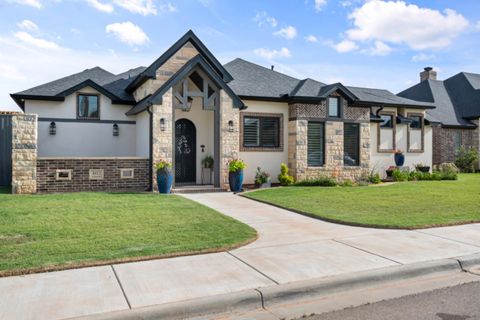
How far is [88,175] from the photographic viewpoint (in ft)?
44.0

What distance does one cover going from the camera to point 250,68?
1964 cm

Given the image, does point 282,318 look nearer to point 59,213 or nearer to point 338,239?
point 338,239

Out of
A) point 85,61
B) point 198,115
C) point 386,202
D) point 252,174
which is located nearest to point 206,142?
point 198,115

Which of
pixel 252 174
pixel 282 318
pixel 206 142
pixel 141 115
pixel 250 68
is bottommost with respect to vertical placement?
pixel 282 318

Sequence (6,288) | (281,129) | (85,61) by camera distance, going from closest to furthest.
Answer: (6,288) → (281,129) → (85,61)

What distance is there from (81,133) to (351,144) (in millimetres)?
11799

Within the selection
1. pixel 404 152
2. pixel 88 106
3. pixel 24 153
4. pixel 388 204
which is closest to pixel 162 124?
pixel 88 106

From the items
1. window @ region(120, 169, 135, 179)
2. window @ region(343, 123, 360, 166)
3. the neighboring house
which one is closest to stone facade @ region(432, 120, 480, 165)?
the neighboring house

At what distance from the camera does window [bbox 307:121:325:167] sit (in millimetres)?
17109

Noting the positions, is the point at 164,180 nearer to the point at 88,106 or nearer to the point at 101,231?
the point at 88,106

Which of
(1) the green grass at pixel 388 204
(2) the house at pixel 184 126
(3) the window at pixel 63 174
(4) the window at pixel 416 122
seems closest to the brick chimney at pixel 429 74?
(4) the window at pixel 416 122

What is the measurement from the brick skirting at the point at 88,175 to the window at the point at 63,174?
2.8 inches

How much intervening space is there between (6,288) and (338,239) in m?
5.13

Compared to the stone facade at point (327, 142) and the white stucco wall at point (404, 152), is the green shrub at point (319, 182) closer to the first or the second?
the stone facade at point (327, 142)
